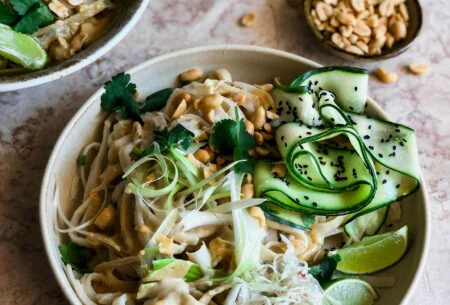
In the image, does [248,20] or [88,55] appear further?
[248,20]

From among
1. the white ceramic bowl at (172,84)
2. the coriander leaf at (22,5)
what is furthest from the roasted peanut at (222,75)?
the coriander leaf at (22,5)

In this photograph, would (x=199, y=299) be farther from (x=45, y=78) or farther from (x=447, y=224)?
(x=447, y=224)

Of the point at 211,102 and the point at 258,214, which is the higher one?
the point at 211,102

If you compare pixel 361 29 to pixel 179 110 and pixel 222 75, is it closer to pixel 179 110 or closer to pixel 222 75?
pixel 222 75

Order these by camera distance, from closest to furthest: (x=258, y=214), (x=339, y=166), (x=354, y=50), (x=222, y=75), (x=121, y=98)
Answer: (x=258, y=214) < (x=339, y=166) < (x=121, y=98) < (x=222, y=75) < (x=354, y=50)

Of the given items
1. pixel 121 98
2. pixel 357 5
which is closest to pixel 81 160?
pixel 121 98

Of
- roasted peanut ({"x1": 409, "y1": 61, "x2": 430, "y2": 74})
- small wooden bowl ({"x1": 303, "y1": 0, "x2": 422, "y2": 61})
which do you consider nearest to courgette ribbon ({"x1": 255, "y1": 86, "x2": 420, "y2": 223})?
small wooden bowl ({"x1": 303, "y1": 0, "x2": 422, "y2": 61})

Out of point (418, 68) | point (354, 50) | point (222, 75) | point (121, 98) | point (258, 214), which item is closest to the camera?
point (258, 214)

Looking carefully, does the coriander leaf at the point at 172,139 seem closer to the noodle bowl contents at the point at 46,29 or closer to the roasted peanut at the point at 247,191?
the roasted peanut at the point at 247,191
